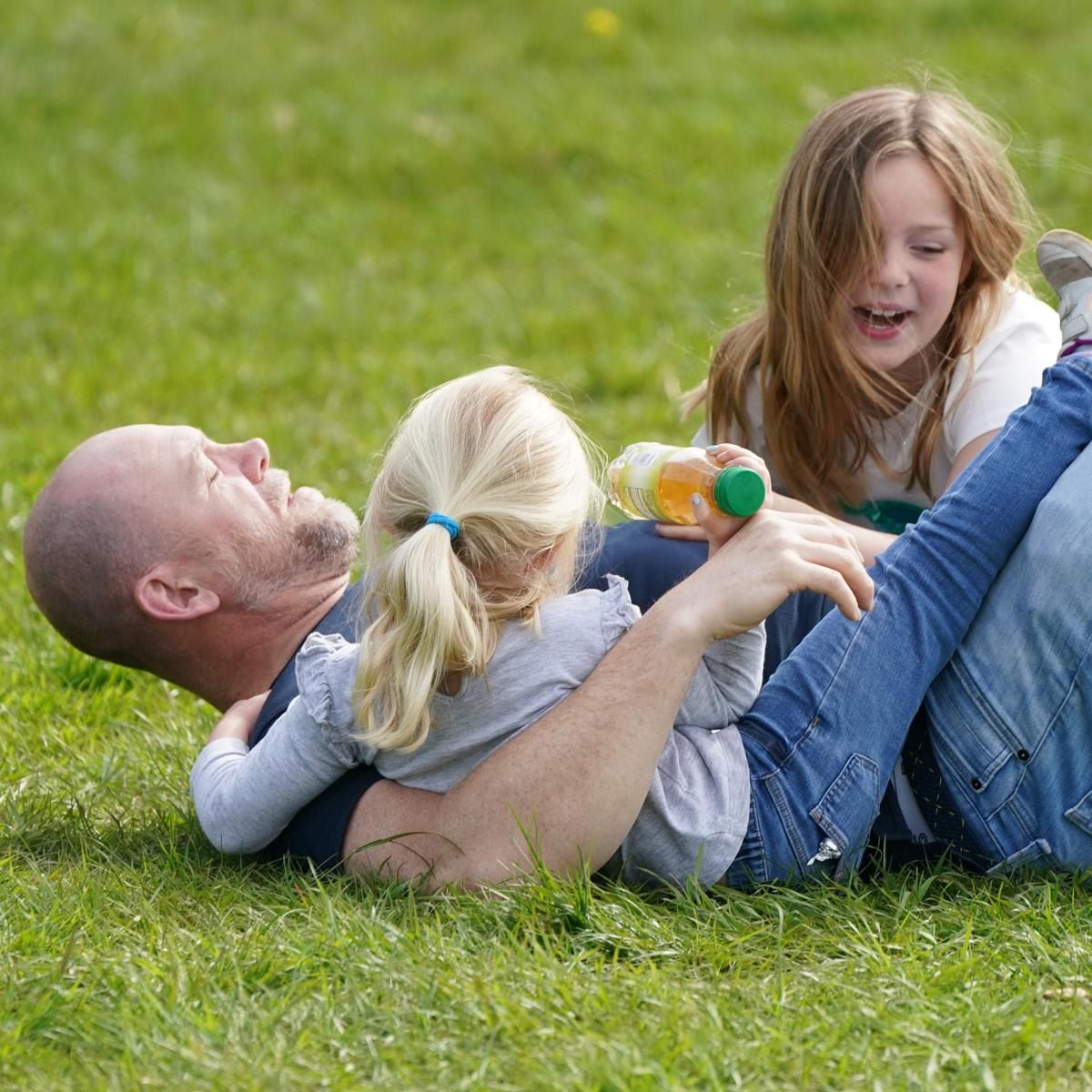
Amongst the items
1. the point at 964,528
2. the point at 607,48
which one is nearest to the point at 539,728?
the point at 964,528

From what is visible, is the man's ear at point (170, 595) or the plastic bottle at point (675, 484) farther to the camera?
the man's ear at point (170, 595)

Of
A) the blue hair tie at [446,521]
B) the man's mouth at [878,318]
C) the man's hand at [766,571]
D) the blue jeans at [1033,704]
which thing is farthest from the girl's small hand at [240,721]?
the man's mouth at [878,318]

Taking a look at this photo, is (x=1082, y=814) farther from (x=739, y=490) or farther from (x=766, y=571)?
(x=739, y=490)

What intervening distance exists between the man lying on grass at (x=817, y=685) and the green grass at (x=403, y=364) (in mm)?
111

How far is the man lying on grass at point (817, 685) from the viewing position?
2795 mm

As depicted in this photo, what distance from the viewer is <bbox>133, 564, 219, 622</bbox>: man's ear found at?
3.28 metres

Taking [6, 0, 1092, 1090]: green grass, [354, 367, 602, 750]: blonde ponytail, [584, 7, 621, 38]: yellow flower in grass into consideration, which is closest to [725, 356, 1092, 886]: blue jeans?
[6, 0, 1092, 1090]: green grass

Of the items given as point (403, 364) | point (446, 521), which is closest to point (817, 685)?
point (446, 521)

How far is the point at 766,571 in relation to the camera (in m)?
2.78

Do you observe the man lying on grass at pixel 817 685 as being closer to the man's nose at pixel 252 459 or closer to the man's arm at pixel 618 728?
the man's arm at pixel 618 728

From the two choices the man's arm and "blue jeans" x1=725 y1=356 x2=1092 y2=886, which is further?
"blue jeans" x1=725 y1=356 x2=1092 y2=886

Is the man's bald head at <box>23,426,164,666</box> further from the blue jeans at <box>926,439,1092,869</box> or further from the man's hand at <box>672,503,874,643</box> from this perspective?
the blue jeans at <box>926,439,1092,869</box>

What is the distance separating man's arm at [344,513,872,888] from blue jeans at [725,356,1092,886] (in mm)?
166

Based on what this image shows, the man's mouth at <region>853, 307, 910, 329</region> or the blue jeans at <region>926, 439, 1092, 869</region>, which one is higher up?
the man's mouth at <region>853, 307, 910, 329</region>
